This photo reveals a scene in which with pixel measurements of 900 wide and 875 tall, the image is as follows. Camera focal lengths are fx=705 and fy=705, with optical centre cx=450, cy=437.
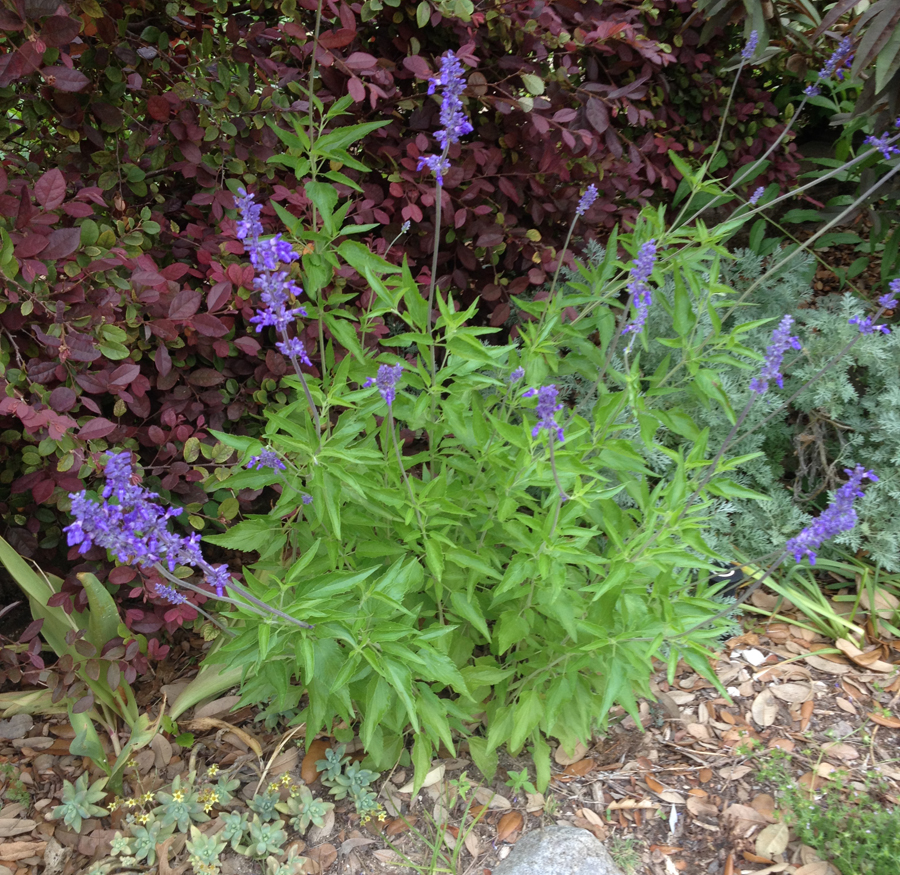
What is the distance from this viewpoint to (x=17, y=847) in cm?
212

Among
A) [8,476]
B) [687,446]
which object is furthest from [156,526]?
[687,446]

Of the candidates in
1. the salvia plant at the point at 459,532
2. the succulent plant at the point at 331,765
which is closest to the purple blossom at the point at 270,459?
the salvia plant at the point at 459,532

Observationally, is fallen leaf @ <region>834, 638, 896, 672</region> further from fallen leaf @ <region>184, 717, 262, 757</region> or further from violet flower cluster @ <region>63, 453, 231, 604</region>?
violet flower cluster @ <region>63, 453, 231, 604</region>

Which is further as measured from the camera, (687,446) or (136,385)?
(687,446)

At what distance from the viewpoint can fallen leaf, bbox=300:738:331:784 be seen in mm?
2348

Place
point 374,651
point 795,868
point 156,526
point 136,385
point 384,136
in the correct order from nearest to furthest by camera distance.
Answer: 1. point 156,526
2. point 374,651
3. point 795,868
4. point 136,385
5. point 384,136

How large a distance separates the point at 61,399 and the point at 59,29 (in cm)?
93

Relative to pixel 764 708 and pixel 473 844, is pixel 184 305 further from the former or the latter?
pixel 764 708

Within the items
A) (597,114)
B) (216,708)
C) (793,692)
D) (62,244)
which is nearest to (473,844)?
(216,708)

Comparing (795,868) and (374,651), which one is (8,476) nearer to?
(374,651)

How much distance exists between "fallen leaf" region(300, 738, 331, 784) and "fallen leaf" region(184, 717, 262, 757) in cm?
19

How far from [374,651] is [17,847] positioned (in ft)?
4.48

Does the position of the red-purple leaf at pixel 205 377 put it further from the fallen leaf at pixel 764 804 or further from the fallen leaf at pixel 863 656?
the fallen leaf at pixel 863 656

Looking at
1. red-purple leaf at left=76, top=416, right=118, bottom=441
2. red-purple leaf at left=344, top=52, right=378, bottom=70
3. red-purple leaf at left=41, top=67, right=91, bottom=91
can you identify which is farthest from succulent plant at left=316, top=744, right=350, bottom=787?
red-purple leaf at left=344, top=52, right=378, bottom=70
